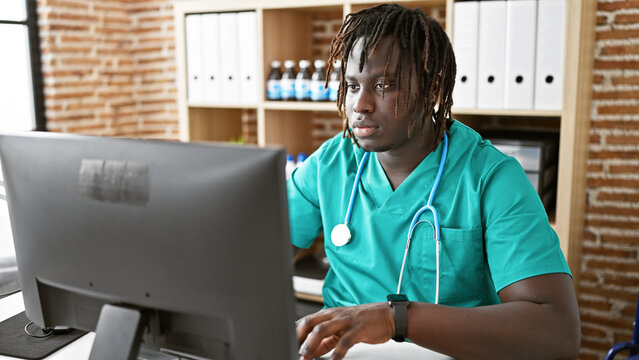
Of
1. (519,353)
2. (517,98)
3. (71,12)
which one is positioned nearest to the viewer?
(519,353)

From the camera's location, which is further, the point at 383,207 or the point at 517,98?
the point at 517,98

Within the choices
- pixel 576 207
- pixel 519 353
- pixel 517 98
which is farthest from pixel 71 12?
pixel 519 353

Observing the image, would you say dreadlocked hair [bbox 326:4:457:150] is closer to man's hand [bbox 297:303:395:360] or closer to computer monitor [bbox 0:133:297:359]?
man's hand [bbox 297:303:395:360]

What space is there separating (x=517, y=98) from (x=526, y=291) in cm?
112

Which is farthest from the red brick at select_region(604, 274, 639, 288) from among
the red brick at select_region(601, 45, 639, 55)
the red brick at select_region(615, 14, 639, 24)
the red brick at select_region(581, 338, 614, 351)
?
the red brick at select_region(615, 14, 639, 24)

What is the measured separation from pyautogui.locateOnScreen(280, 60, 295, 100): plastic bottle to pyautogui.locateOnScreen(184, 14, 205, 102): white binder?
42 cm

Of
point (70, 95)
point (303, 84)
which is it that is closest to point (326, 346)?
point (303, 84)

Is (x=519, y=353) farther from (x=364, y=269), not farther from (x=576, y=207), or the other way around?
(x=576, y=207)

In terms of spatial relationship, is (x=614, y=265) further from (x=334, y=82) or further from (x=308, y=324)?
(x=308, y=324)

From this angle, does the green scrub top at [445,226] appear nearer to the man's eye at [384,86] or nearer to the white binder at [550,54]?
the man's eye at [384,86]

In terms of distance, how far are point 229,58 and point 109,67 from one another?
990mm

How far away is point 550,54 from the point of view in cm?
201

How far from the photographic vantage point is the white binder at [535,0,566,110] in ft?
6.49

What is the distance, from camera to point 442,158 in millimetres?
1336
